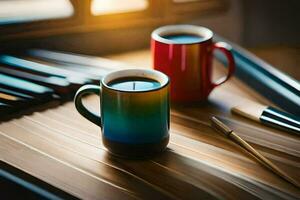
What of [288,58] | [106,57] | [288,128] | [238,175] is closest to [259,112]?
[288,128]

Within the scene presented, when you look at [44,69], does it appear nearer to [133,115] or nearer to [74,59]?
[74,59]

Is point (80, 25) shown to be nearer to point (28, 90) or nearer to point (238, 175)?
point (28, 90)

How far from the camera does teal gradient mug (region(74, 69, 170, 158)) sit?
794mm

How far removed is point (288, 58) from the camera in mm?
1270

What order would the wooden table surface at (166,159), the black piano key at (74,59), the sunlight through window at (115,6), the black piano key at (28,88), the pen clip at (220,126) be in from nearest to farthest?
1. the wooden table surface at (166,159)
2. the pen clip at (220,126)
3. the black piano key at (28,88)
4. the black piano key at (74,59)
5. the sunlight through window at (115,6)

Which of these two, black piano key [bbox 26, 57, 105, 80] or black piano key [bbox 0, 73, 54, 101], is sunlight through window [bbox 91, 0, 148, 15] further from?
black piano key [bbox 0, 73, 54, 101]

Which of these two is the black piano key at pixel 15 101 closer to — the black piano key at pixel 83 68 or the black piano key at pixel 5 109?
the black piano key at pixel 5 109

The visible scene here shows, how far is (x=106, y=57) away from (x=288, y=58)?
422 millimetres

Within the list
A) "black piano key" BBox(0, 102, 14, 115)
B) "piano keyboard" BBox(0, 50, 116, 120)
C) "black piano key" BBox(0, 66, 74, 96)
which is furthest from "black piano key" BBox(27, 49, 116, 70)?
"black piano key" BBox(0, 102, 14, 115)

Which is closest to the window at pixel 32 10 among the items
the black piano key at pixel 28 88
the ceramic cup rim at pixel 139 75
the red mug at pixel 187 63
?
the black piano key at pixel 28 88

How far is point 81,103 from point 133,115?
99mm

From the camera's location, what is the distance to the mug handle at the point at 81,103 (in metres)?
0.84

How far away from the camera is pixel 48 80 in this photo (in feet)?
3.46

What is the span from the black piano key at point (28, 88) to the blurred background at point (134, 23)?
219 millimetres
